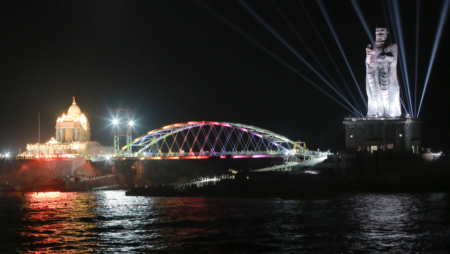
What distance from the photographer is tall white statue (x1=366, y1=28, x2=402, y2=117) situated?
97562 millimetres

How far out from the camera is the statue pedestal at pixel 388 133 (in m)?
95.8

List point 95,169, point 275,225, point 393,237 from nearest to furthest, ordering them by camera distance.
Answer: point 393,237, point 275,225, point 95,169

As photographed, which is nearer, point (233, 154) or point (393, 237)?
point (393, 237)

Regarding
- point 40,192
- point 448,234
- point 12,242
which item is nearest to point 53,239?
point 12,242

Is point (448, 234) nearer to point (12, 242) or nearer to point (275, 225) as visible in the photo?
point (275, 225)

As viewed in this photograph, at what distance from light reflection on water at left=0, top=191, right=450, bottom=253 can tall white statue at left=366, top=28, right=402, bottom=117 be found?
70.8ft

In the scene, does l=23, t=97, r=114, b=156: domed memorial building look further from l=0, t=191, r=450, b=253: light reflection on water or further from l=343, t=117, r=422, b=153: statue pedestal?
l=343, t=117, r=422, b=153: statue pedestal

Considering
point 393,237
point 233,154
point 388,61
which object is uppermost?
point 388,61

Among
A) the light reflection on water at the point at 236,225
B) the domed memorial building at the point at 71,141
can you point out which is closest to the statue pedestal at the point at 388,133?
the light reflection on water at the point at 236,225

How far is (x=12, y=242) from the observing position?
51.2m

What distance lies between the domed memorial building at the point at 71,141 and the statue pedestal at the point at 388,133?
65549mm

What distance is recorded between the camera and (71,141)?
133 m

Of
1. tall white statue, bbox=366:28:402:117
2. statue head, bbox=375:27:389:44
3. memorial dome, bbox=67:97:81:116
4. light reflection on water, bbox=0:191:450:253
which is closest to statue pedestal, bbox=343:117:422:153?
tall white statue, bbox=366:28:402:117

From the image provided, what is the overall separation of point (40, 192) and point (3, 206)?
27725 millimetres
